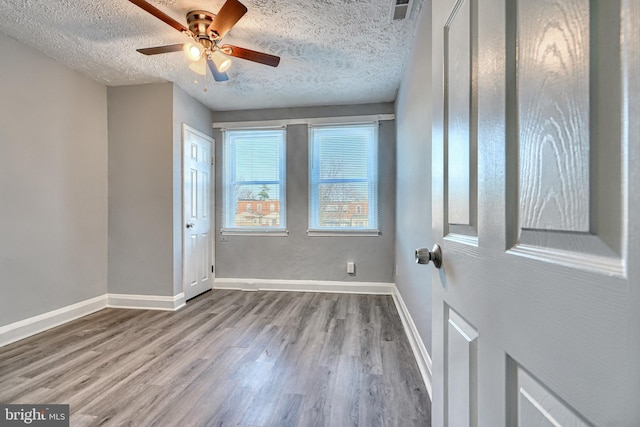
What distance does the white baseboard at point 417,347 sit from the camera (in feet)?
5.32

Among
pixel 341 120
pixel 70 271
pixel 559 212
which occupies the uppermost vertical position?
pixel 341 120

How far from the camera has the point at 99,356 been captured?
6.54ft

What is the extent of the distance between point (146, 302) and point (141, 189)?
1.21 meters

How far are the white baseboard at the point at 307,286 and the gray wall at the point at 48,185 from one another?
1.40 metres

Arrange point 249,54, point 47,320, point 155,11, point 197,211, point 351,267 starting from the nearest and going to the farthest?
point 155,11
point 249,54
point 47,320
point 197,211
point 351,267

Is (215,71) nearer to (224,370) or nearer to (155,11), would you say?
(155,11)

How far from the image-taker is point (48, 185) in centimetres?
245

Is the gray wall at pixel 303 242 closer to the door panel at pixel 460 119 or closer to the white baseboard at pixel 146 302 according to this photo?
the white baseboard at pixel 146 302

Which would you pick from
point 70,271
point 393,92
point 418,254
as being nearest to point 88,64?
point 70,271

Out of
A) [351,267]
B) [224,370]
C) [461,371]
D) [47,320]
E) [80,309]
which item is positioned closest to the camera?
[461,371]

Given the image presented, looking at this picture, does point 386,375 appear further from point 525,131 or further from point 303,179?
point 303,179

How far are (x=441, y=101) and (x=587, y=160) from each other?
0.56m

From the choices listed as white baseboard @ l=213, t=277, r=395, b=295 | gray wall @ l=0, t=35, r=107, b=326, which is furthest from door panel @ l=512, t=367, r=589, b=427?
gray wall @ l=0, t=35, r=107, b=326

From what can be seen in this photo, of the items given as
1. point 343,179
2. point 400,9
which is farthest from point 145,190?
point 400,9
